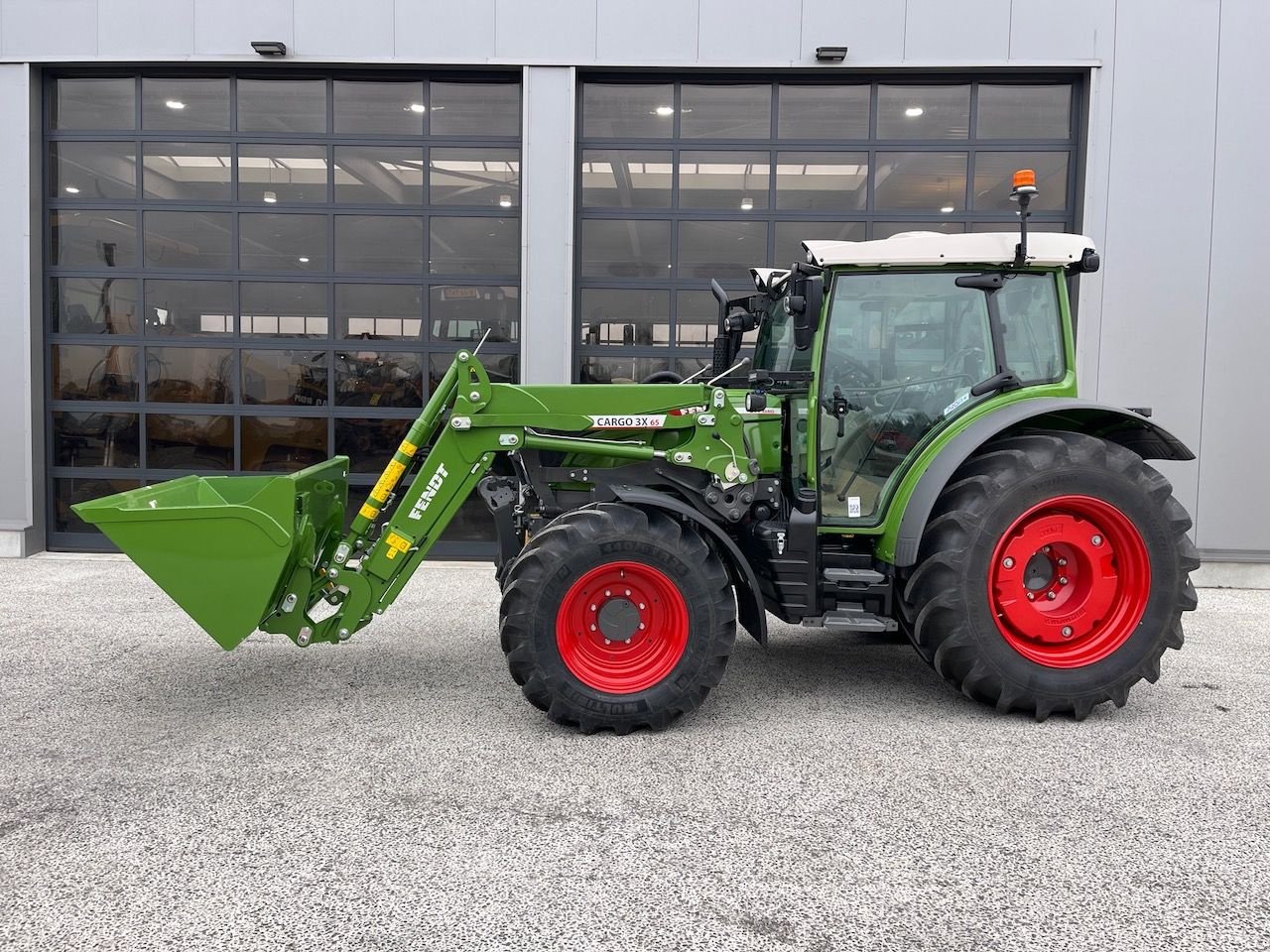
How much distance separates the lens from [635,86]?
22.2 ft

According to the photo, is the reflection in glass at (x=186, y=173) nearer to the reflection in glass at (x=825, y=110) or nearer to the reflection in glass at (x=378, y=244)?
the reflection in glass at (x=378, y=244)

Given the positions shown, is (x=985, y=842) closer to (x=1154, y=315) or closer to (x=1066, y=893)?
(x=1066, y=893)

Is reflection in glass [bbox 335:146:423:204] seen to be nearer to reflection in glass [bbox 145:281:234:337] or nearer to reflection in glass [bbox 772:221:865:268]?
reflection in glass [bbox 145:281:234:337]

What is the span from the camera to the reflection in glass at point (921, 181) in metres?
6.73

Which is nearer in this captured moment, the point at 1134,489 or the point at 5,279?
the point at 1134,489

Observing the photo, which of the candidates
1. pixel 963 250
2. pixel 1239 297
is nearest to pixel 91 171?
pixel 963 250

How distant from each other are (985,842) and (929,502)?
4.56 feet

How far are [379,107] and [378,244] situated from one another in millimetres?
1183

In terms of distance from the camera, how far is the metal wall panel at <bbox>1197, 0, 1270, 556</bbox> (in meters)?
6.21

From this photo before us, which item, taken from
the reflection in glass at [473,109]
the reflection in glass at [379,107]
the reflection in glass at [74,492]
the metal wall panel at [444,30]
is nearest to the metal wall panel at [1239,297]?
the reflection in glass at [473,109]

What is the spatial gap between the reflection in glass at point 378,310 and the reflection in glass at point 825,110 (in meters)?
3.55


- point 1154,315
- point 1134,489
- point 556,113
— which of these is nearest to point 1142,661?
point 1134,489

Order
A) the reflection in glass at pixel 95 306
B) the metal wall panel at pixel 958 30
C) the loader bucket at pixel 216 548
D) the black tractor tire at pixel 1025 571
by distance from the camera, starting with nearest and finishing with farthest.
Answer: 1. the loader bucket at pixel 216 548
2. the black tractor tire at pixel 1025 571
3. the metal wall panel at pixel 958 30
4. the reflection in glass at pixel 95 306

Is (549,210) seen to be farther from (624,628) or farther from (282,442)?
(624,628)
